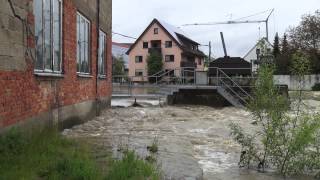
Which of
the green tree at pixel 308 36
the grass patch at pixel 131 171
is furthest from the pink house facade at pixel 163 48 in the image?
the grass patch at pixel 131 171

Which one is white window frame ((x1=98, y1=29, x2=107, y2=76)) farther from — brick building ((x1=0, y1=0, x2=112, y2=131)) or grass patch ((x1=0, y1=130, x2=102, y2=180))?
grass patch ((x1=0, y1=130, x2=102, y2=180))

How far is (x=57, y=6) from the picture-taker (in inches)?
467

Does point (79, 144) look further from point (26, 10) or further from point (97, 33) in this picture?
point (97, 33)

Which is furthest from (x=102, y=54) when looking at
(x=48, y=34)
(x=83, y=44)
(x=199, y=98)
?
(x=199, y=98)

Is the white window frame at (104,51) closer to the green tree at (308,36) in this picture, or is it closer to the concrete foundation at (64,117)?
the concrete foundation at (64,117)

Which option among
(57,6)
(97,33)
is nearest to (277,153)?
(57,6)

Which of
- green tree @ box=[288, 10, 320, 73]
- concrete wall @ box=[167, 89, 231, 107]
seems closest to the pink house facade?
green tree @ box=[288, 10, 320, 73]

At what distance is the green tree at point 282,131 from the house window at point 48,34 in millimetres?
4319

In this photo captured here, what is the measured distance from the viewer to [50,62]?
11211 mm

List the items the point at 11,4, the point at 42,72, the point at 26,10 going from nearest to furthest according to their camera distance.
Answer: the point at 11,4, the point at 26,10, the point at 42,72

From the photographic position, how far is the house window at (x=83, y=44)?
1450cm

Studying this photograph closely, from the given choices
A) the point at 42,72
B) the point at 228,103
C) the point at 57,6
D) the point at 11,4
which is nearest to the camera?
the point at 11,4

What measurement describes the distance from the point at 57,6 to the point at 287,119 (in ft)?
20.0

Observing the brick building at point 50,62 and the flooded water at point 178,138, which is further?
the flooded water at point 178,138
